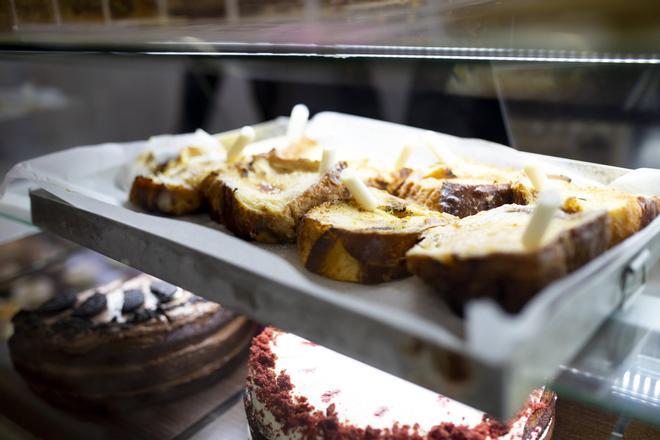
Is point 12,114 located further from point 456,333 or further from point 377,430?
point 456,333

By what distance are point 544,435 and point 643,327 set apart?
1.24 ft

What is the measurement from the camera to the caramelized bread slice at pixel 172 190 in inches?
45.9

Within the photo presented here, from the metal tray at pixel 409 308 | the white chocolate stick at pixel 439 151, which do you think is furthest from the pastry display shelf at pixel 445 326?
the white chocolate stick at pixel 439 151

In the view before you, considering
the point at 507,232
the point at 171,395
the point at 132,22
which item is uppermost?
the point at 132,22

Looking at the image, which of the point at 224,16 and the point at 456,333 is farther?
the point at 224,16

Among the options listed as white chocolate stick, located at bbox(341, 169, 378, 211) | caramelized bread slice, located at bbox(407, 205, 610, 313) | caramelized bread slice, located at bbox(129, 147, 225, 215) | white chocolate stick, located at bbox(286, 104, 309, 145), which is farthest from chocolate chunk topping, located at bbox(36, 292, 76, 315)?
caramelized bread slice, located at bbox(407, 205, 610, 313)

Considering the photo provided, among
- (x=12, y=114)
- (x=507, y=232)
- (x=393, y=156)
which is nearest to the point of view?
(x=507, y=232)

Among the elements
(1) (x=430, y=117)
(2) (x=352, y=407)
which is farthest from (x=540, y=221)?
(1) (x=430, y=117)

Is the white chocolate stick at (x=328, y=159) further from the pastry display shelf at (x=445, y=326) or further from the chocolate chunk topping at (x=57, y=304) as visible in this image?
the chocolate chunk topping at (x=57, y=304)

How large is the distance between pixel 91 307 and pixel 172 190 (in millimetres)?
530

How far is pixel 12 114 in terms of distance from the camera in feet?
11.9

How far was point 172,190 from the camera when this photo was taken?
116 centimetres

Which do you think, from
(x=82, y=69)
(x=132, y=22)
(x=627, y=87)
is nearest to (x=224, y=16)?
(x=132, y=22)

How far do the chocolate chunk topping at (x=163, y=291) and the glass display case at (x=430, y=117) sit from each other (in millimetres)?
268
